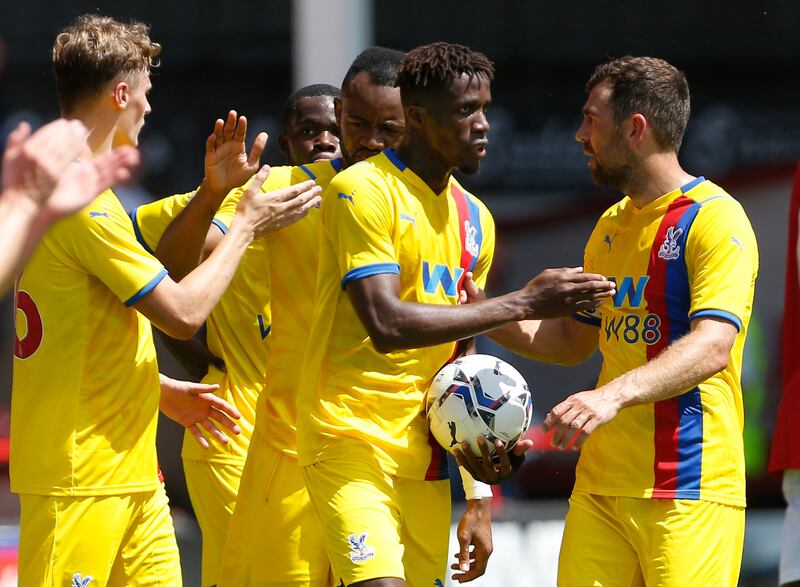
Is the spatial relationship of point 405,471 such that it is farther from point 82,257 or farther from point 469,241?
point 82,257

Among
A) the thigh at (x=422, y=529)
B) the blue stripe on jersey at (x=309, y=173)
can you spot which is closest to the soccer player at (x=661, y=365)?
the thigh at (x=422, y=529)

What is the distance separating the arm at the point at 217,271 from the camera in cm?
404

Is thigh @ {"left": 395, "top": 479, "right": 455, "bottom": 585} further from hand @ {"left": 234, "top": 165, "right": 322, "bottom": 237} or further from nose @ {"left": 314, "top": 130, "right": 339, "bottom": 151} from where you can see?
nose @ {"left": 314, "top": 130, "right": 339, "bottom": 151}

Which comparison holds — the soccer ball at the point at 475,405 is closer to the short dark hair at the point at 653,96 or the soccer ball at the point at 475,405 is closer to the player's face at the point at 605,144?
the player's face at the point at 605,144

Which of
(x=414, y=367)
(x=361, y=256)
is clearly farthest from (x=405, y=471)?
(x=361, y=256)

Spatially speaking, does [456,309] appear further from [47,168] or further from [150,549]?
[47,168]

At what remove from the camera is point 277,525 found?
478 cm

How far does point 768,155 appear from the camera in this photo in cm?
1043

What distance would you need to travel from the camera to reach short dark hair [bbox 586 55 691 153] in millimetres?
4605

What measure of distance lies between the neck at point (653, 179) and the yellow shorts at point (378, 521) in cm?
111

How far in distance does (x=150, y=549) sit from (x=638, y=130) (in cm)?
202

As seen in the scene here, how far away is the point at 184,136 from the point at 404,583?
6.16m

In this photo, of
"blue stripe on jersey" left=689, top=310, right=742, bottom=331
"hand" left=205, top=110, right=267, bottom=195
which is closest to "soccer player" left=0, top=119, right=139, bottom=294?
"hand" left=205, top=110, right=267, bottom=195

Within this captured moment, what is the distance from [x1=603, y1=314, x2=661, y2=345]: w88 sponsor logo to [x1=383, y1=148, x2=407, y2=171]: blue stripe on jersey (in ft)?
2.69
